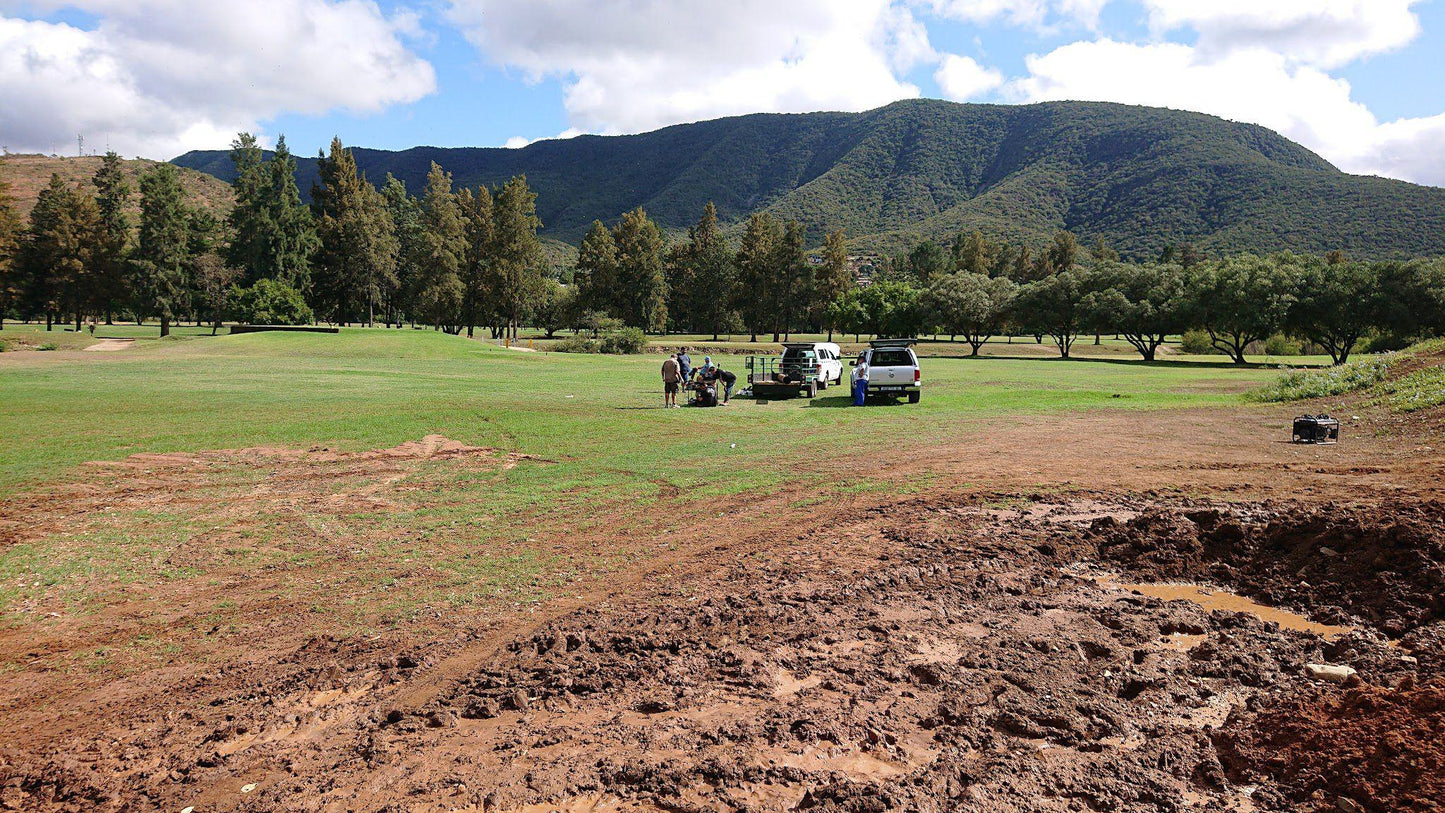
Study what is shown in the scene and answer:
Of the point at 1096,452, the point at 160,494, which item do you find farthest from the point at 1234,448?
the point at 160,494

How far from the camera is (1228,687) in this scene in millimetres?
5586

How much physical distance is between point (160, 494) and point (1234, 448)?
66.4 ft

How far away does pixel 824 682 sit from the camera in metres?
5.69

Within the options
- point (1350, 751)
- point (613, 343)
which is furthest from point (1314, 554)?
point (613, 343)

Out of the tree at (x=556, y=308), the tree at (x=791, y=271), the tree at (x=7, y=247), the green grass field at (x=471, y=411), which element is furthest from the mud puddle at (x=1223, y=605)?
the tree at (x=556, y=308)

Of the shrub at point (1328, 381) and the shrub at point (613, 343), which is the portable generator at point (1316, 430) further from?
the shrub at point (613, 343)

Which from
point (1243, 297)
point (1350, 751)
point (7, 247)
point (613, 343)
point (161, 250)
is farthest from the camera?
point (161, 250)

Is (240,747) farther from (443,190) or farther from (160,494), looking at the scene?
(443,190)

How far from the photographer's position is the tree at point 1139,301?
65062 mm

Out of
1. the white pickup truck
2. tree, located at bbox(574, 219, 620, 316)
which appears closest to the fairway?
the white pickup truck

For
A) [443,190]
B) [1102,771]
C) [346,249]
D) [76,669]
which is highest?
[443,190]

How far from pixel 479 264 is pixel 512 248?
449 cm

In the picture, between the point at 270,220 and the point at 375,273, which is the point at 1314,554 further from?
the point at 270,220

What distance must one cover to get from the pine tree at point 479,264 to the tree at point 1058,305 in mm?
53198
